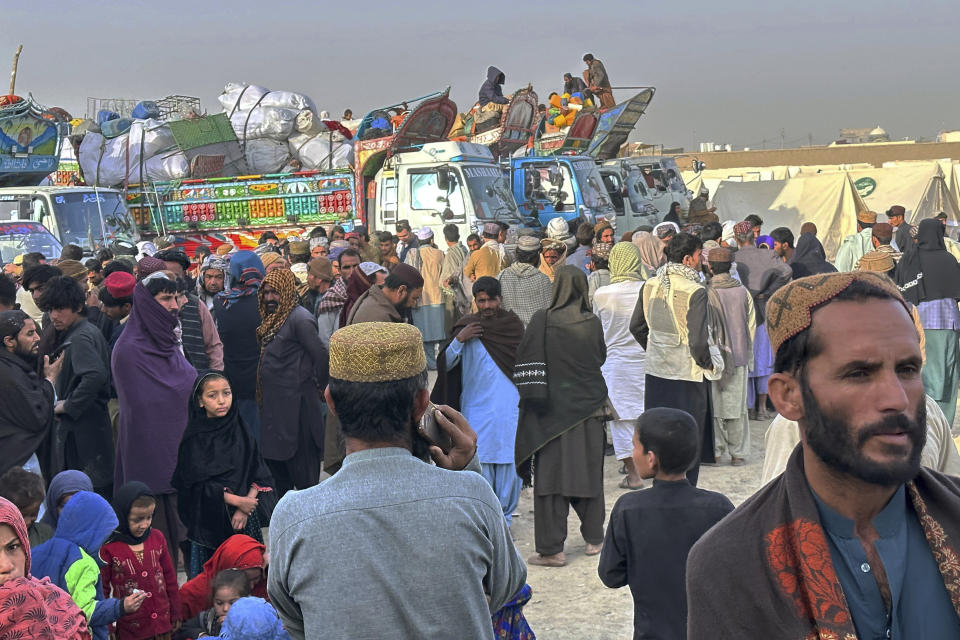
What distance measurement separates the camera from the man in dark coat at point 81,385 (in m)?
5.84

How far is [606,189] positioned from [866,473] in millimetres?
17296

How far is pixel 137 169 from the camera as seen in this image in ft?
59.3

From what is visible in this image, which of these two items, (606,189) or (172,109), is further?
(172,109)

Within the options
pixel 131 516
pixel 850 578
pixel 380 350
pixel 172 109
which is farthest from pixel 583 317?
pixel 172 109

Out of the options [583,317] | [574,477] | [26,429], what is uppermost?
[583,317]

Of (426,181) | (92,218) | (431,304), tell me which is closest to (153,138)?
(92,218)

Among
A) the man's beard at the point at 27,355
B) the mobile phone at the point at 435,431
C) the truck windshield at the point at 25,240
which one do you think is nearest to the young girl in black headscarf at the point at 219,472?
the man's beard at the point at 27,355

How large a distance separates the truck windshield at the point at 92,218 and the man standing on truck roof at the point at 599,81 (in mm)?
9177

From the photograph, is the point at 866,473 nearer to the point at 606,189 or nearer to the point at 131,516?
the point at 131,516

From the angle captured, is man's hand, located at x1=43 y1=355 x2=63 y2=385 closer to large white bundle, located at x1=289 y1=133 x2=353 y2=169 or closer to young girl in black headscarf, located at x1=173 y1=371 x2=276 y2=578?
young girl in black headscarf, located at x1=173 y1=371 x2=276 y2=578

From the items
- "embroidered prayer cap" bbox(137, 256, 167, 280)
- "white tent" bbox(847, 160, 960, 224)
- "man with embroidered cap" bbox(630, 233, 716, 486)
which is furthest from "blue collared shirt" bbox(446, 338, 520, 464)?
"white tent" bbox(847, 160, 960, 224)

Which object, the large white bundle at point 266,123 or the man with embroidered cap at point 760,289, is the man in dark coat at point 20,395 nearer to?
the man with embroidered cap at point 760,289

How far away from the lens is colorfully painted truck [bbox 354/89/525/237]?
14836 millimetres

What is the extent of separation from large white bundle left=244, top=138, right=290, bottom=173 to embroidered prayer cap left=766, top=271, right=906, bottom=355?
1744 cm
